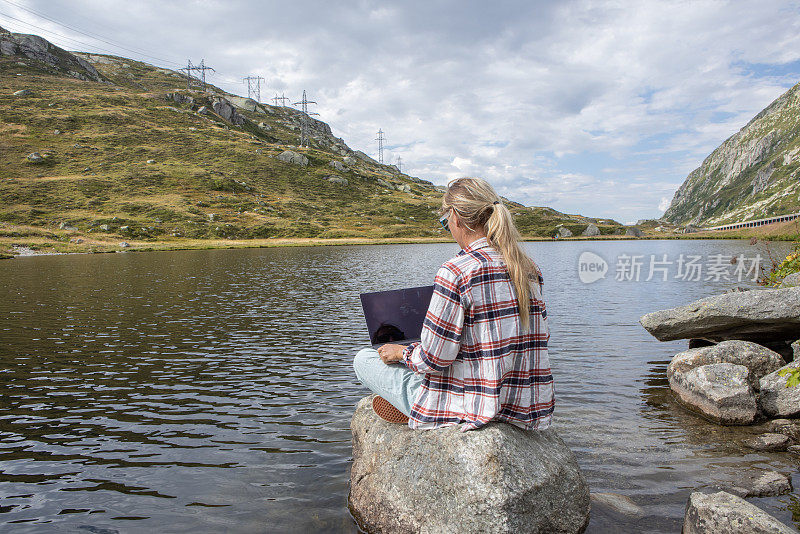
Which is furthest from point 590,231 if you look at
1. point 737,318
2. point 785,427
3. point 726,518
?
point 726,518

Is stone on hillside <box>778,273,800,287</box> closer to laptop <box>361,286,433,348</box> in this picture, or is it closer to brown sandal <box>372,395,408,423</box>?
laptop <box>361,286,433,348</box>

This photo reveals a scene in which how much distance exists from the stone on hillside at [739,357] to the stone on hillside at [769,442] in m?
2.62

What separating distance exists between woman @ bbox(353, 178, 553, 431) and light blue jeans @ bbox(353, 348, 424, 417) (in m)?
0.05

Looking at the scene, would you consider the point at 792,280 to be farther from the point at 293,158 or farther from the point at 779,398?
the point at 293,158

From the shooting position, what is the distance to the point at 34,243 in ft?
247

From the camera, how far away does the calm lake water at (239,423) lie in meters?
7.09

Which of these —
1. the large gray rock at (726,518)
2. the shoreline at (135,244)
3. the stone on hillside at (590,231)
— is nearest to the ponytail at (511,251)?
the large gray rock at (726,518)

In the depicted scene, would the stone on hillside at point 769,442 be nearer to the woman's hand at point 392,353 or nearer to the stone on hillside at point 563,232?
the woman's hand at point 392,353

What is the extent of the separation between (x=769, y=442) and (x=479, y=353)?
293 inches

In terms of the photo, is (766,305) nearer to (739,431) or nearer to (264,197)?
(739,431)

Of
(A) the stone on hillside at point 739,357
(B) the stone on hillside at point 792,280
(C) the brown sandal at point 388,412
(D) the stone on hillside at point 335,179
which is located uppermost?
(D) the stone on hillside at point 335,179

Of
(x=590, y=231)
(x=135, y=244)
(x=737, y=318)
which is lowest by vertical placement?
(x=737, y=318)

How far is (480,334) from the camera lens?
5.00m

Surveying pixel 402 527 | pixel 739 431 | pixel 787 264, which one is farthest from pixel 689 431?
pixel 787 264
